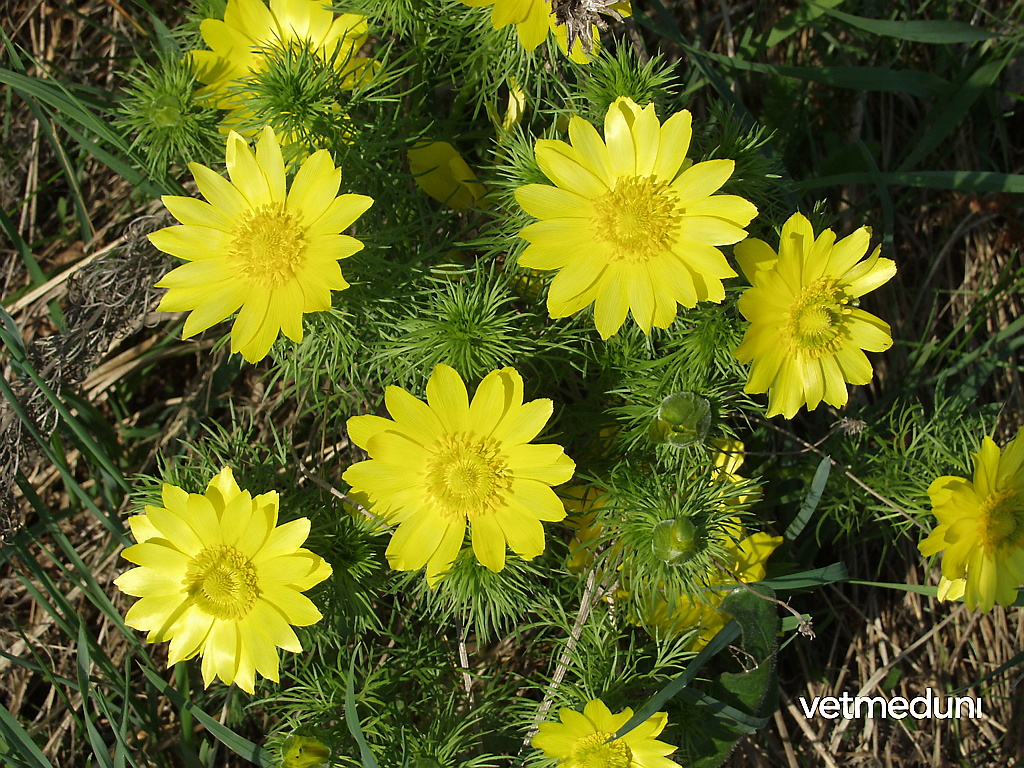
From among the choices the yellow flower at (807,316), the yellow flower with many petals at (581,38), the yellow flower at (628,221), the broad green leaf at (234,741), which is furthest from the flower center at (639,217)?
the broad green leaf at (234,741)

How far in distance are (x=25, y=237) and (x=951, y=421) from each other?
277 cm

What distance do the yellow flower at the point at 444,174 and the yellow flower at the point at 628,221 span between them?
41cm

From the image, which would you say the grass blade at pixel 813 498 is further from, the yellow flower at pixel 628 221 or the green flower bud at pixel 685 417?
the yellow flower at pixel 628 221

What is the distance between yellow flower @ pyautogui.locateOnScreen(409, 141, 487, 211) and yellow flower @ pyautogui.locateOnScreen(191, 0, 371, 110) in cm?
22

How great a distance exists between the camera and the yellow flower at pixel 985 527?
171 centimetres

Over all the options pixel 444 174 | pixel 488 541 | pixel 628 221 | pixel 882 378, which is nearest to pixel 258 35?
pixel 444 174

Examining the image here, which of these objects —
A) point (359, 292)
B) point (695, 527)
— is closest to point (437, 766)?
point (695, 527)

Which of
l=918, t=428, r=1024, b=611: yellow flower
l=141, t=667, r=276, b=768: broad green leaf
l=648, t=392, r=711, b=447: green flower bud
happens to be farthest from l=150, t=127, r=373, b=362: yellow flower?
l=918, t=428, r=1024, b=611: yellow flower

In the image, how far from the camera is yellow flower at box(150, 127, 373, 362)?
1.49 metres

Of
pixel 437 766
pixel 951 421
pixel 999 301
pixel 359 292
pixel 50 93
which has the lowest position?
pixel 437 766

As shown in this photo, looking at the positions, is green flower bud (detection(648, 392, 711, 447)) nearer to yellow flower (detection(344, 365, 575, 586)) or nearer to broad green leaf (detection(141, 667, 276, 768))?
yellow flower (detection(344, 365, 575, 586))

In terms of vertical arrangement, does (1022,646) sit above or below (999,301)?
below

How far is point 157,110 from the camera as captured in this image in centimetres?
185

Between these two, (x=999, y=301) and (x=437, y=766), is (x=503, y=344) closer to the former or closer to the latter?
(x=437, y=766)
